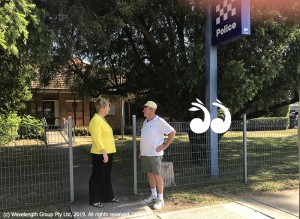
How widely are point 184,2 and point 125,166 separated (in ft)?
15.4

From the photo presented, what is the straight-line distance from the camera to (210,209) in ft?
20.7

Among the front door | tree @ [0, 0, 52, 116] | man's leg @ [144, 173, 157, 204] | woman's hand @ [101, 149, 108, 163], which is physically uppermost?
tree @ [0, 0, 52, 116]

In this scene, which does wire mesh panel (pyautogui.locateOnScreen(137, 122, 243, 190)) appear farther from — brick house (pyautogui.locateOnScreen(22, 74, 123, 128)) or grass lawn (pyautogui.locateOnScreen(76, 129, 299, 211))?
brick house (pyautogui.locateOnScreen(22, 74, 123, 128))

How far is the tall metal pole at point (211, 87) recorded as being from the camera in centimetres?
852

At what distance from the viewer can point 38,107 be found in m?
24.4

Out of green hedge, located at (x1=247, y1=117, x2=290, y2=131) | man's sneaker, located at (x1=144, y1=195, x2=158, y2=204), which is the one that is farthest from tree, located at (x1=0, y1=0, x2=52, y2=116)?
green hedge, located at (x1=247, y1=117, x2=290, y2=131)

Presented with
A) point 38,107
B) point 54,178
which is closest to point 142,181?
point 54,178

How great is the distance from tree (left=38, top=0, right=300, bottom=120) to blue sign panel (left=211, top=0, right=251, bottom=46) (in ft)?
2.26

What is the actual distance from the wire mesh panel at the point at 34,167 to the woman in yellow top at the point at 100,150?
86cm

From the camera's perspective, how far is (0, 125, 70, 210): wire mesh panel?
22.3 ft

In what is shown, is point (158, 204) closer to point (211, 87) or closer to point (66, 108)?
point (211, 87)

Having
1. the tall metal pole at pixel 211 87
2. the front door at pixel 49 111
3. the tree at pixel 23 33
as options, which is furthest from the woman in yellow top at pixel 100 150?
the front door at pixel 49 111

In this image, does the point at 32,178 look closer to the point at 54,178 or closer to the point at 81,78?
the point at 54,178

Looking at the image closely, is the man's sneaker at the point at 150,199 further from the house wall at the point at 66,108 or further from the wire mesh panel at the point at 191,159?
the house wall at the point at 66,108
